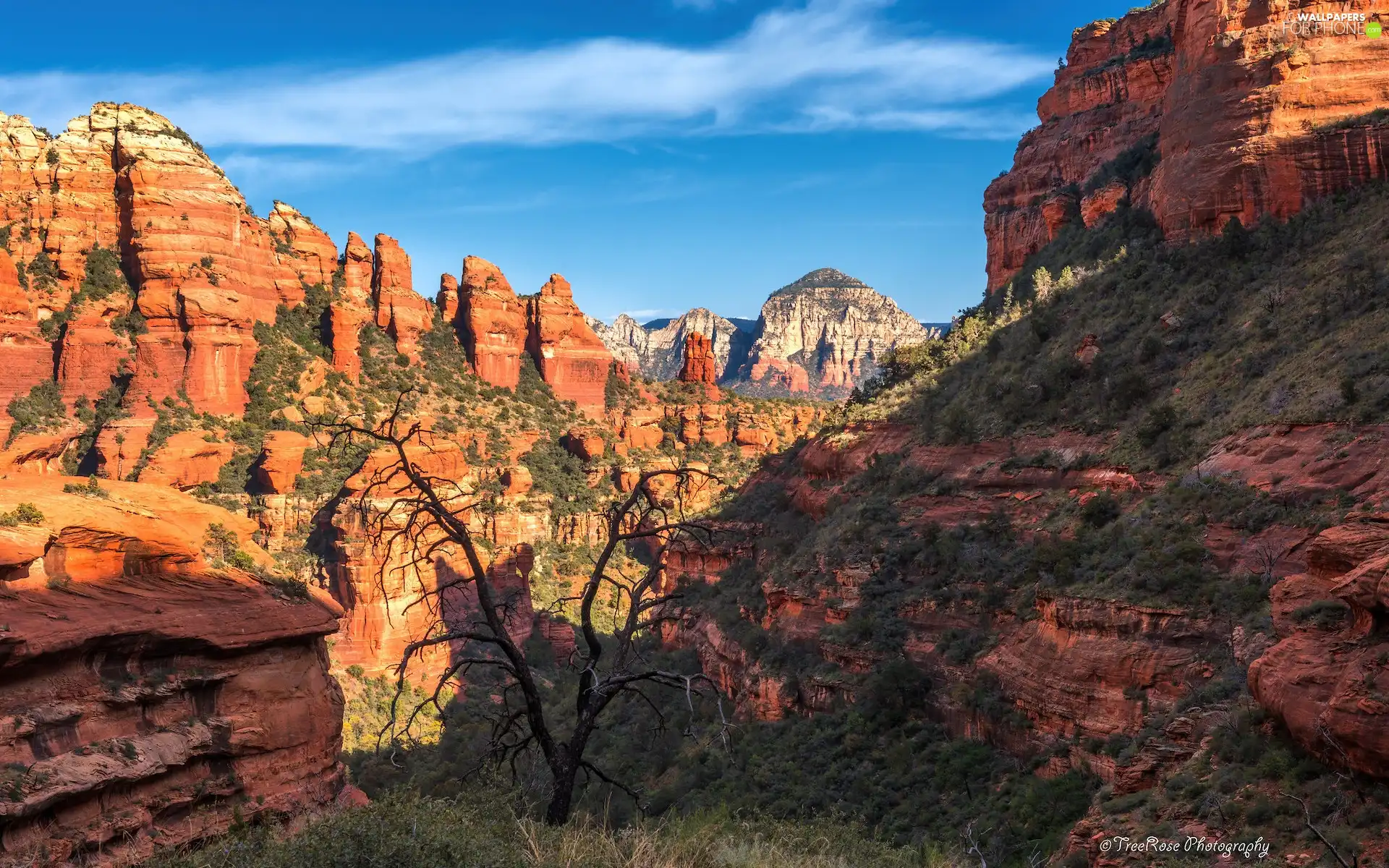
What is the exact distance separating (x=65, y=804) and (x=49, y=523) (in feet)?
13.4

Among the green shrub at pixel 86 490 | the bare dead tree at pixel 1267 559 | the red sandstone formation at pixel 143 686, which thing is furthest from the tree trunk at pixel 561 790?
the bare dead tree at pixel 1267 559

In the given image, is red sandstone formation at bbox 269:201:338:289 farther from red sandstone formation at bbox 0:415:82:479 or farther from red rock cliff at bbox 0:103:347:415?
red sandstone formation at bbox 0:415:82:479

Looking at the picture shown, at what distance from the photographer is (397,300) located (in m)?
86.6

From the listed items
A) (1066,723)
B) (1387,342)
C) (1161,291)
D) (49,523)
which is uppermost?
(1161,291)

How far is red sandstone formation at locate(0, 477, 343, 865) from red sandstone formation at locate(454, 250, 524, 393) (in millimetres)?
73527

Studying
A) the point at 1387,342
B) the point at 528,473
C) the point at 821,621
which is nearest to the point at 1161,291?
the point at 1387,342

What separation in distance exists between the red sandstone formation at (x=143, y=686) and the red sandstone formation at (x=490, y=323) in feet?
241

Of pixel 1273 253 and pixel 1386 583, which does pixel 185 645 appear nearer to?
pixel 1386 583

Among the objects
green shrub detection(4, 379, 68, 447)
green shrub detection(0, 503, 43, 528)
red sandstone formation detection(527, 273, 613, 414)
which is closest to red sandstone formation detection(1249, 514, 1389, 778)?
green shrub detection(0, 503, 43, 528)

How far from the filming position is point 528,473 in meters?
74.5

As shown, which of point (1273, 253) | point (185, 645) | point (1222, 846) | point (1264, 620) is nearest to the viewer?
point (1222, 846)

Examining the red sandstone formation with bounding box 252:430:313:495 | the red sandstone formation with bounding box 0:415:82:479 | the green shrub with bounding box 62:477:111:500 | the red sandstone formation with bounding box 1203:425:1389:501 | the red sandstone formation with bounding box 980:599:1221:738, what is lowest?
the red sandstone formation with bounding box 980:599:1221:738

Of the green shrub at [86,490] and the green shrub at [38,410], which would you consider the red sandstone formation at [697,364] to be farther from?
the green shrub at [86,490]

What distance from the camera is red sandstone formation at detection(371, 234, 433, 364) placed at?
85438 millimetres
